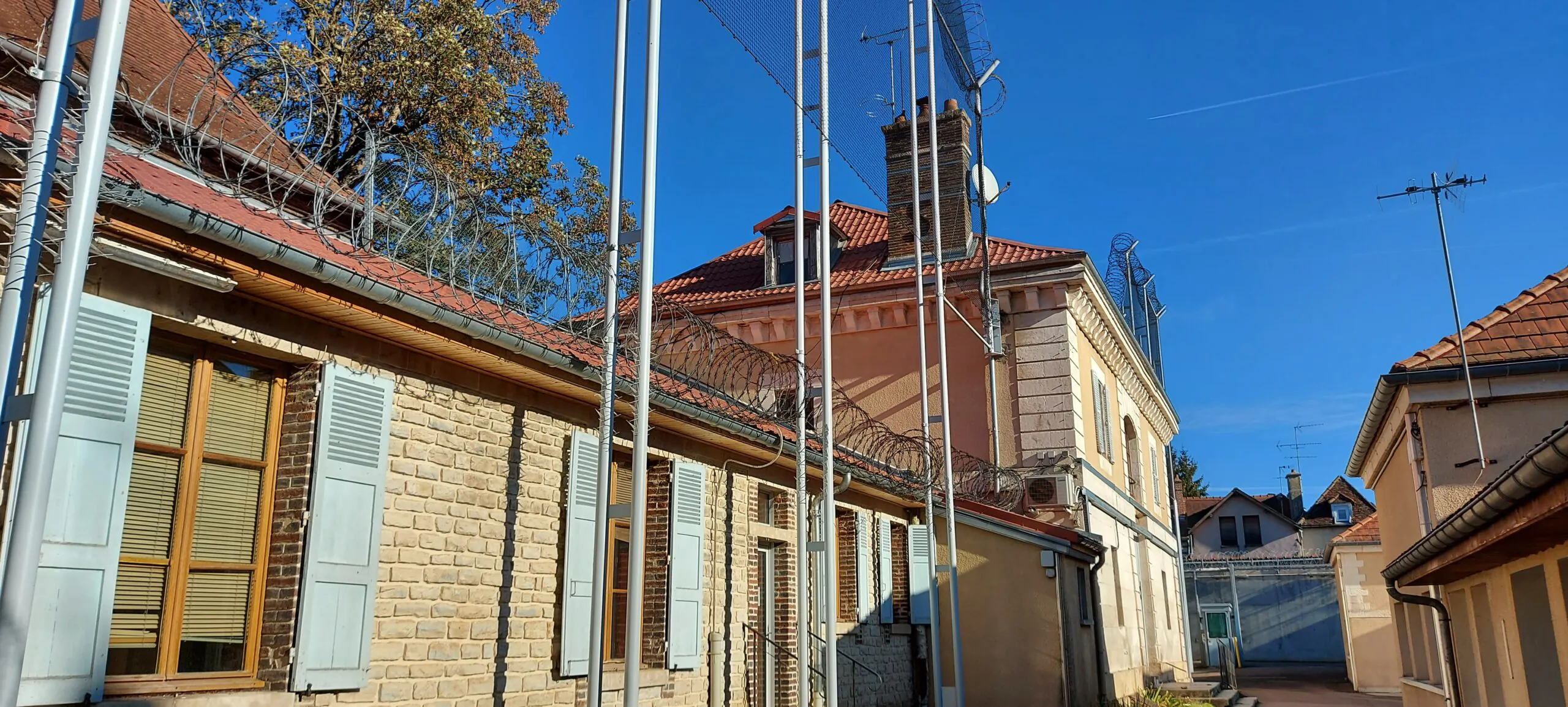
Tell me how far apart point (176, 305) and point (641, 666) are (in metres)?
4.75

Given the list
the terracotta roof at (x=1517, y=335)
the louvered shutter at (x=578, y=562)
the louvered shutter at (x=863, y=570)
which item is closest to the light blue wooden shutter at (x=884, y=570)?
the louvered shutter at (x=863, y=570)

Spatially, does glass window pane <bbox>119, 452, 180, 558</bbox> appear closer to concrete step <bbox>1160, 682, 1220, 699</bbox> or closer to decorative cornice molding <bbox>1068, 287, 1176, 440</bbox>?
decorative cornice molding <bbox>1068, 287, 1176, 440</bbox>

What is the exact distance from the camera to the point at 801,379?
30.7 ft

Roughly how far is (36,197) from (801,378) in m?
6.30

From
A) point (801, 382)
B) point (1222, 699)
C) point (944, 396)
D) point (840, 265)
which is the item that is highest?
point (840, 265)

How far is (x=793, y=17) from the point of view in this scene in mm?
10219

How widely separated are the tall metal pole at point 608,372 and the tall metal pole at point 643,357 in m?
0.14

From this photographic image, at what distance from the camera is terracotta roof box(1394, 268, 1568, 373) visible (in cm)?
1116

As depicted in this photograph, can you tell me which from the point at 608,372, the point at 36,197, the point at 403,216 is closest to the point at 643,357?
the point at 608,372

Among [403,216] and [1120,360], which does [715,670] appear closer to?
[403,216]

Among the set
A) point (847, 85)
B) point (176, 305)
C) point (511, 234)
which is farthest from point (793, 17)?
point (176, 305)

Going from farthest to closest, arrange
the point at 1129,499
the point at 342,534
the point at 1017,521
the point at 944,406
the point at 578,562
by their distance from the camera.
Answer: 1. the point at 1129,499
2. the point at 1017,521
3. the point at 944,406
4. the point at 578,562
5. the point at 342,534

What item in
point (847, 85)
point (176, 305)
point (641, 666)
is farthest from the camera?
point (847, 85)

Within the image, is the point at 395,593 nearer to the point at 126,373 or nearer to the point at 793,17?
the point at 126,373
